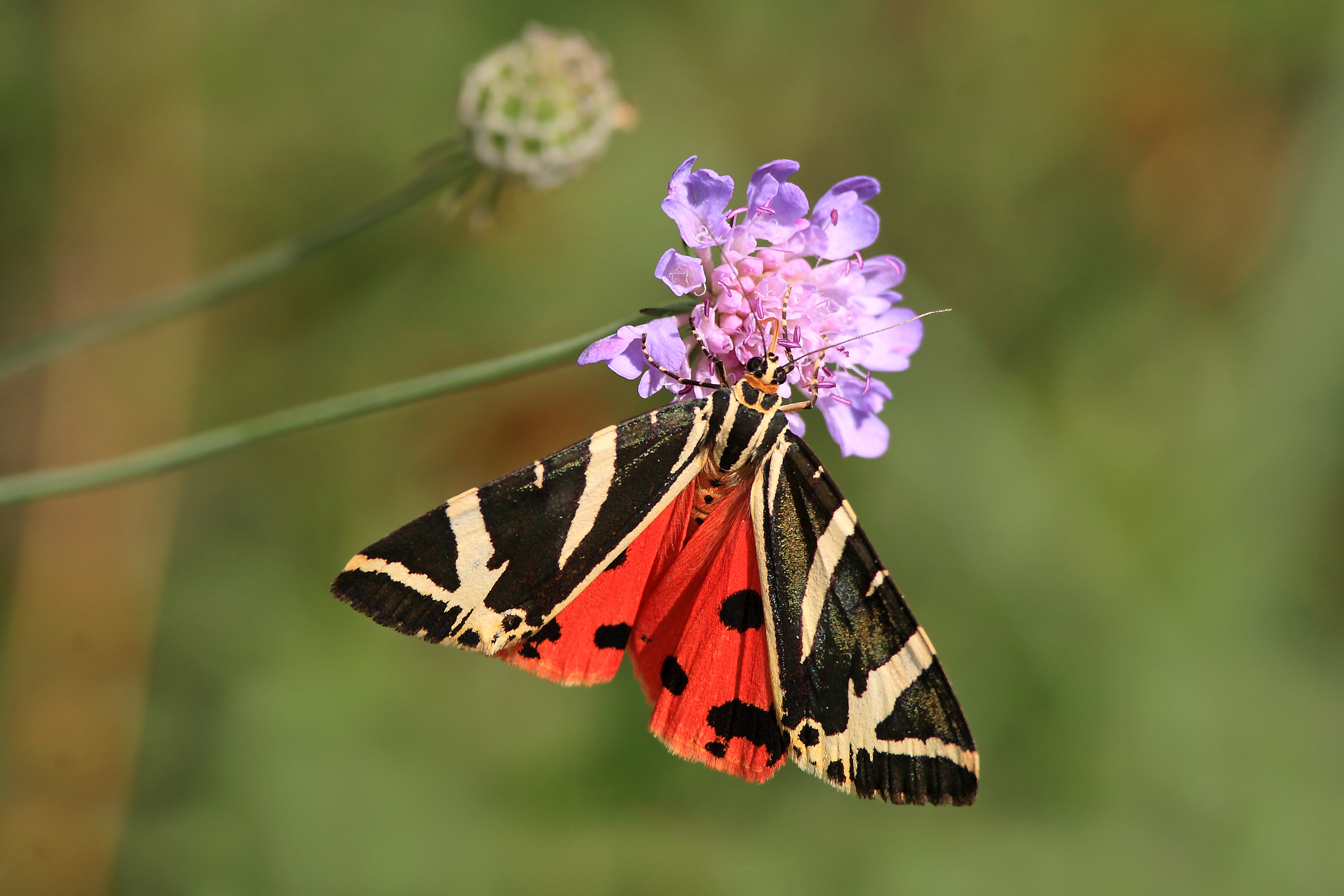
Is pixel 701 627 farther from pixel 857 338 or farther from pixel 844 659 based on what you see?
pixel 857 338

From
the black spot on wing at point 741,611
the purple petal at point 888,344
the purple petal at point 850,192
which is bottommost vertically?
the black spot on wing at point 741,611

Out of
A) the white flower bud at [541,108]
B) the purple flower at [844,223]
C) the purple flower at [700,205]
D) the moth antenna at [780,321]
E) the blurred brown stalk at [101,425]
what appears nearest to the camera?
the purple flower at [700,205]

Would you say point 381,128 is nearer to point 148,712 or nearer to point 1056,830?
point 148,712

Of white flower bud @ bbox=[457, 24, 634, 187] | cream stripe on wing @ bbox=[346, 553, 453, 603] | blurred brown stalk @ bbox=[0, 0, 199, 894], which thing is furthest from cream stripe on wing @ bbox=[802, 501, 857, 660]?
blurred brown stalk @ bbox=[0, 0, 199, 894]

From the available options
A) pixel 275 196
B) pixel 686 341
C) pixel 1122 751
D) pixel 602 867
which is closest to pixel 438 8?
pixel 275 196

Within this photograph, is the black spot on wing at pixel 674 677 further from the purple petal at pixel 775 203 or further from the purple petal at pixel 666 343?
the purple petal at pixel 775 203

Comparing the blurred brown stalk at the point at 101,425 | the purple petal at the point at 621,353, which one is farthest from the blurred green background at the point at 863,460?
the purple petal at the point at 621,353

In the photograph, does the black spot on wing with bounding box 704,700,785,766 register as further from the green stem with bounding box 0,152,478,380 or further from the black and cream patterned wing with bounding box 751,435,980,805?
the green stem with bounding box 0,152,478,380

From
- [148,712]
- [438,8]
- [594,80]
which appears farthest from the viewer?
[438,8]
